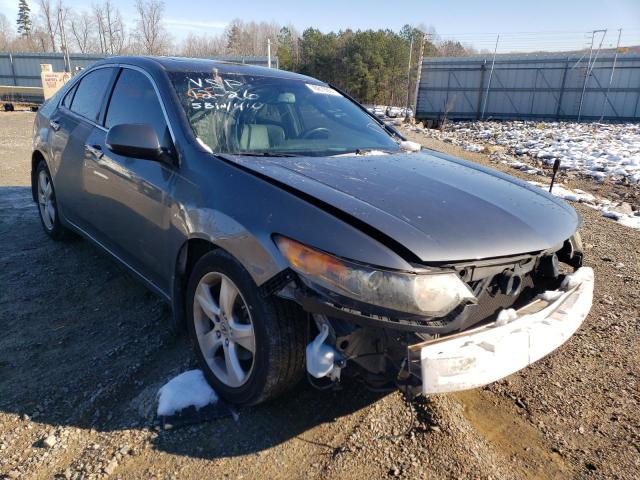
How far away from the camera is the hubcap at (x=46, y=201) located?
14.2 ft

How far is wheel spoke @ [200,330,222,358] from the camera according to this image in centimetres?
239

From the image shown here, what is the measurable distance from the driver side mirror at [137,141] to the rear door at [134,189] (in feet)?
0.28

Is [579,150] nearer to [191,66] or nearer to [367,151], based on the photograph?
[367,151]

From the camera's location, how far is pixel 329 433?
2.17 m

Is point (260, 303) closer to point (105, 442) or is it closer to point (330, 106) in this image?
point (105, 442)

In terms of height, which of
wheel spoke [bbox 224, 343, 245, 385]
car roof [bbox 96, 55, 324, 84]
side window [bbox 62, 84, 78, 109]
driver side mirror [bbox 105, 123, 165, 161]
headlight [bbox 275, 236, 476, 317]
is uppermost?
car roof [bbox 96, 55, 324, 84]

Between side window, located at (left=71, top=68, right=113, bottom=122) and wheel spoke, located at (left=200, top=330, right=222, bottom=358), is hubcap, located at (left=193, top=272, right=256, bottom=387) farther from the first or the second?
side window, located at (left=71, top=68, right=113, bottom=122)

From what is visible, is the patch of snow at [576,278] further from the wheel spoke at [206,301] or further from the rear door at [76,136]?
the rear door at [76,136]

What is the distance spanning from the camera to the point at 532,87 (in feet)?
86.1

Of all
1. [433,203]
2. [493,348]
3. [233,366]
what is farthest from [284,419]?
[433,203]

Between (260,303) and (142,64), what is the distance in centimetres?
199

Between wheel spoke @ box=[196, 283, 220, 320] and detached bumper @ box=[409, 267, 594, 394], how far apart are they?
1.05m

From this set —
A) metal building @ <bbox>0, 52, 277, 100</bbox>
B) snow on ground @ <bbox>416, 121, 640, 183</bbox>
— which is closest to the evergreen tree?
metal building @ <bbox>0, 52, 277, 100</bbox>

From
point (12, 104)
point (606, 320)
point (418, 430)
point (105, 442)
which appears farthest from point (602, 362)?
point (12, 104)
